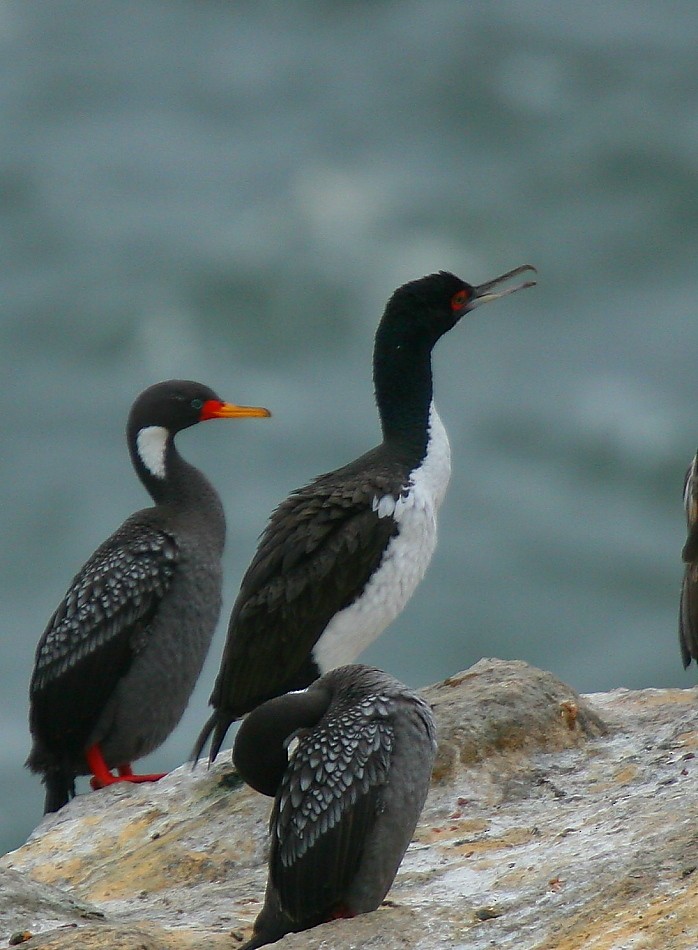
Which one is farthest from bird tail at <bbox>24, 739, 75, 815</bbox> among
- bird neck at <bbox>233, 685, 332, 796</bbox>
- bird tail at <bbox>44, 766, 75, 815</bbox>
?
bird neck at <bbox>233, 685, 332, 796</bbox>

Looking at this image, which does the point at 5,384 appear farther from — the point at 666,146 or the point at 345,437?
the point at 666,146

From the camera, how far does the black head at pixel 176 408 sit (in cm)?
960

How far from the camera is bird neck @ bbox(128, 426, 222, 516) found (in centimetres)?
933

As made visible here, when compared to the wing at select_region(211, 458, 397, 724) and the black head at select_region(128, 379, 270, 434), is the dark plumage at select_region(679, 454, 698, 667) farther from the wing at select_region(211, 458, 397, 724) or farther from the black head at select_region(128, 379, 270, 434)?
the black head at select_region(128, 379, 270, 434)

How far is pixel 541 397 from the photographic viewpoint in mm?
23312

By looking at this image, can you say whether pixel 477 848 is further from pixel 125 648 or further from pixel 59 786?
pixel 59 786

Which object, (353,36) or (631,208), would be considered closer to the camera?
(631,208)

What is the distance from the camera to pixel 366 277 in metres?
25.1

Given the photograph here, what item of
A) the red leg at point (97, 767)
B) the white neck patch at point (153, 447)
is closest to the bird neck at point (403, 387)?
the white neck patch at point (153, 447)

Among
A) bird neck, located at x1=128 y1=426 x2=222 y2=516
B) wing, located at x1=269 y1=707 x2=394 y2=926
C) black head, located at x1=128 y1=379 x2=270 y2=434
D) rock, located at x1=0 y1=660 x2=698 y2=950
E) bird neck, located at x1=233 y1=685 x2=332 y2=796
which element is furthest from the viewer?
black head, located at x1=128 y1=379 x2=270 y2=434

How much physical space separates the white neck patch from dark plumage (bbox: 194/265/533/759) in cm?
143

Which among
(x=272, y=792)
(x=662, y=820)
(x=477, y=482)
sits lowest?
(x=662, y=820)

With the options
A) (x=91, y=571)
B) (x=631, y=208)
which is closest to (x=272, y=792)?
(x=91, y=571)

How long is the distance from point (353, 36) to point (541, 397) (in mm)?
9072
